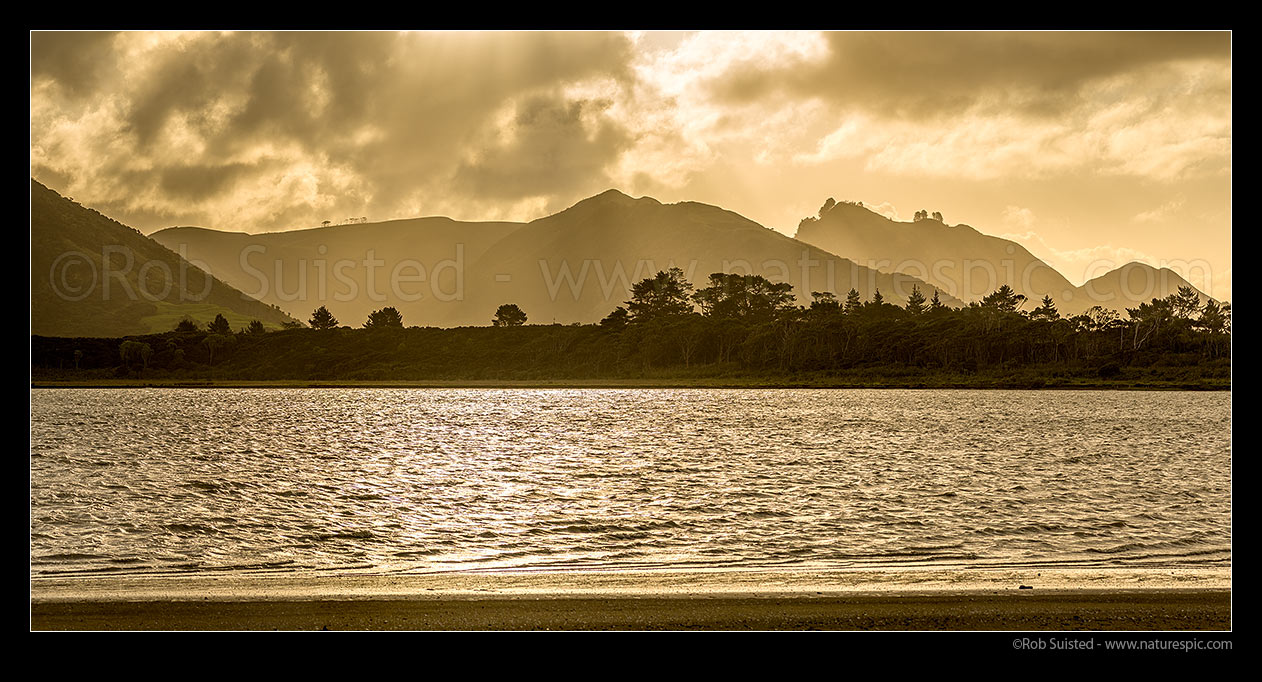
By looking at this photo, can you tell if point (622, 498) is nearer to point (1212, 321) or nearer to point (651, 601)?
point (651, 601)

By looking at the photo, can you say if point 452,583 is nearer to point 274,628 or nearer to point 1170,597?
point 274,628

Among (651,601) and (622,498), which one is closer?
(651,601)

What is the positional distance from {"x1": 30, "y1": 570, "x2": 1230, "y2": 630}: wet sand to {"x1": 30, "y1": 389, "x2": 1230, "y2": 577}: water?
6.57ft

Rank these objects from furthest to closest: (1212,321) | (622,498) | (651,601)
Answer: (1212,321) < (622,498) < (651,601)

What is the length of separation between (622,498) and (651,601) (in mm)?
17611

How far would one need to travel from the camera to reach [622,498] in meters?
33.1

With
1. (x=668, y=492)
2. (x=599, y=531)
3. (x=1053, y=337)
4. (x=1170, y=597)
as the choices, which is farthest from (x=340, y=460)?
(x=1053, y=337)

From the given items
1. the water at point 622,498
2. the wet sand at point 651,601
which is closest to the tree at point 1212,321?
the water at point 622,498

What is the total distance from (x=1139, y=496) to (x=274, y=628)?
3087 centimetres

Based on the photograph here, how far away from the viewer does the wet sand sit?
13758 mm

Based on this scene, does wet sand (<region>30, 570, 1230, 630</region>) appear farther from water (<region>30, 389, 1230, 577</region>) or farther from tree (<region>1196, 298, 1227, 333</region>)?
tree (<region>1196, 298, 1227, 333</region>)

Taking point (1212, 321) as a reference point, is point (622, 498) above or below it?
below

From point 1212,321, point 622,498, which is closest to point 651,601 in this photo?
point 622,498

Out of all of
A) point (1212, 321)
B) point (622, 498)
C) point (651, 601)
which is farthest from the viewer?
point (1212, 321)
